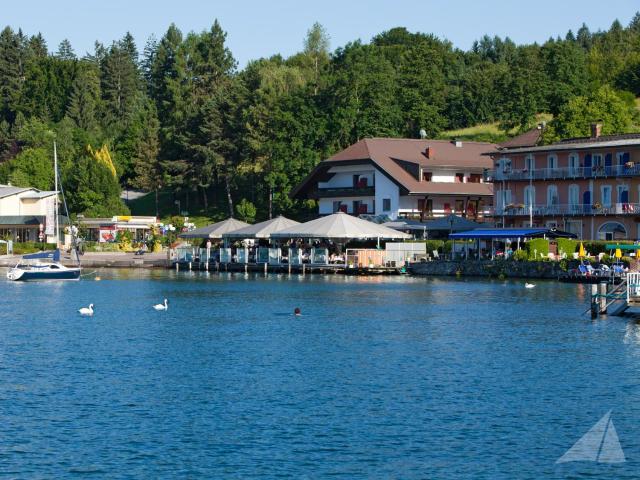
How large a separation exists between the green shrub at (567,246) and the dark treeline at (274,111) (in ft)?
86.8

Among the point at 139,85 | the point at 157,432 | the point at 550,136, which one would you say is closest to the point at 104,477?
the point at 157,432

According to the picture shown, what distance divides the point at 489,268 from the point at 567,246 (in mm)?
6204

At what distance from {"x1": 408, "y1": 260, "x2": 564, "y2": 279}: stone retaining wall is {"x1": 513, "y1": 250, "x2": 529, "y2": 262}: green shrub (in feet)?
1.11

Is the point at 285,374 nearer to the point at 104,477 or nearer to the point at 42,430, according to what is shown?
the point at 42,430

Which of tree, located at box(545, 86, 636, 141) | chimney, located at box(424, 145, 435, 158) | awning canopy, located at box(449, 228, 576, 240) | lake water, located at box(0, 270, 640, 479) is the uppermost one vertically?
tree, located at box(545, 86, 636, 141)

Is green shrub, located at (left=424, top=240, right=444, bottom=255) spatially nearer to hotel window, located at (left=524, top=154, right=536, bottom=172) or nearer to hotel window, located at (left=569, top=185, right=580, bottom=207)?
hotel window, located at (left=524, top=154, right=536, bottom=172)

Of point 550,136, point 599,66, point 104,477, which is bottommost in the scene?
point 104,477

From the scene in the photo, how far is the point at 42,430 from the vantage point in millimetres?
28469

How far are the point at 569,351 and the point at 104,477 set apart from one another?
23139 millimetres

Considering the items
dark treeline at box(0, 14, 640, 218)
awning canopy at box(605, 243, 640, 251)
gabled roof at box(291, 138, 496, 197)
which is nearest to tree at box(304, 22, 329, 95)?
dark treeline at box(0, 14, 640, 218)

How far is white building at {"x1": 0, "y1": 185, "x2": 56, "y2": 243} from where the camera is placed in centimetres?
12189

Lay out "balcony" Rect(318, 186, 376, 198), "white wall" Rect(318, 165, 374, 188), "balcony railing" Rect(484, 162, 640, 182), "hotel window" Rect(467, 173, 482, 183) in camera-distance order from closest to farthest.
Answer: "balcony railing" Rect(484, 162, 640, 182) < "balcony" Rect(318, 186, 376, 198) < "white wall" Rect(318, 165, 374, 188) < "hotel window" Rect(467, 173, 482, 183)

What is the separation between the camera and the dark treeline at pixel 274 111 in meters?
118

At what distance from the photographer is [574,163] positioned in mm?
91062
